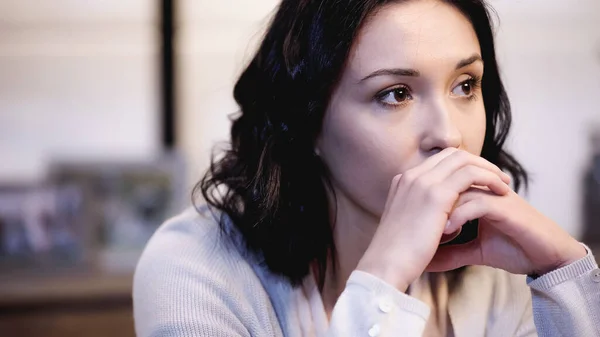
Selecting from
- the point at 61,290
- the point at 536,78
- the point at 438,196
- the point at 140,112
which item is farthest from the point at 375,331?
the point at 536,78

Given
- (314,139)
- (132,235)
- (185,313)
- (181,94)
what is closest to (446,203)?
(314,139)

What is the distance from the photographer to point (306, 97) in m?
1.10

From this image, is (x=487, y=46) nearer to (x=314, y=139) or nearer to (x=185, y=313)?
(x=314, y=139)

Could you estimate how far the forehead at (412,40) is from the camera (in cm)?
100

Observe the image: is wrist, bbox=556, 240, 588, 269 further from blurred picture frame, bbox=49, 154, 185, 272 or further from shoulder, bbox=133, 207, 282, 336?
blurred picture frame, bbox=49, 154, 185, 272

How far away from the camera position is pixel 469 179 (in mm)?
948

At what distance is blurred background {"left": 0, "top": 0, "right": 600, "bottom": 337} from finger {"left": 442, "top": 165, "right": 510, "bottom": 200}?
4.79ft

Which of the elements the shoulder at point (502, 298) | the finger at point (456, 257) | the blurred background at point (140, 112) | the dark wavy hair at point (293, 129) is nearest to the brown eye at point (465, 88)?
the dark wavy hair at point (293, 129)

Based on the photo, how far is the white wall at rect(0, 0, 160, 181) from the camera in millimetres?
2557

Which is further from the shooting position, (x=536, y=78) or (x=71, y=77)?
(x=536, y=78)

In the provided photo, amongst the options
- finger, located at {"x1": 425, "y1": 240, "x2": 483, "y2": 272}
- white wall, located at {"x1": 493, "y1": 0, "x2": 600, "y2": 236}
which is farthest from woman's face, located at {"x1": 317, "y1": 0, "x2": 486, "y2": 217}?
white wall, located at {"x1": 493, "y1": 0, "x2": 600, "y2": 236}

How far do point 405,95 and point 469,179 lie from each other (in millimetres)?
153

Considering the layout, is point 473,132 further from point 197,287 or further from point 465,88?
point 197,287

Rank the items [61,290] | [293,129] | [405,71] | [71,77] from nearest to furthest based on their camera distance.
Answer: [405,71] < [293,129] < [61,290] < [71,77]
